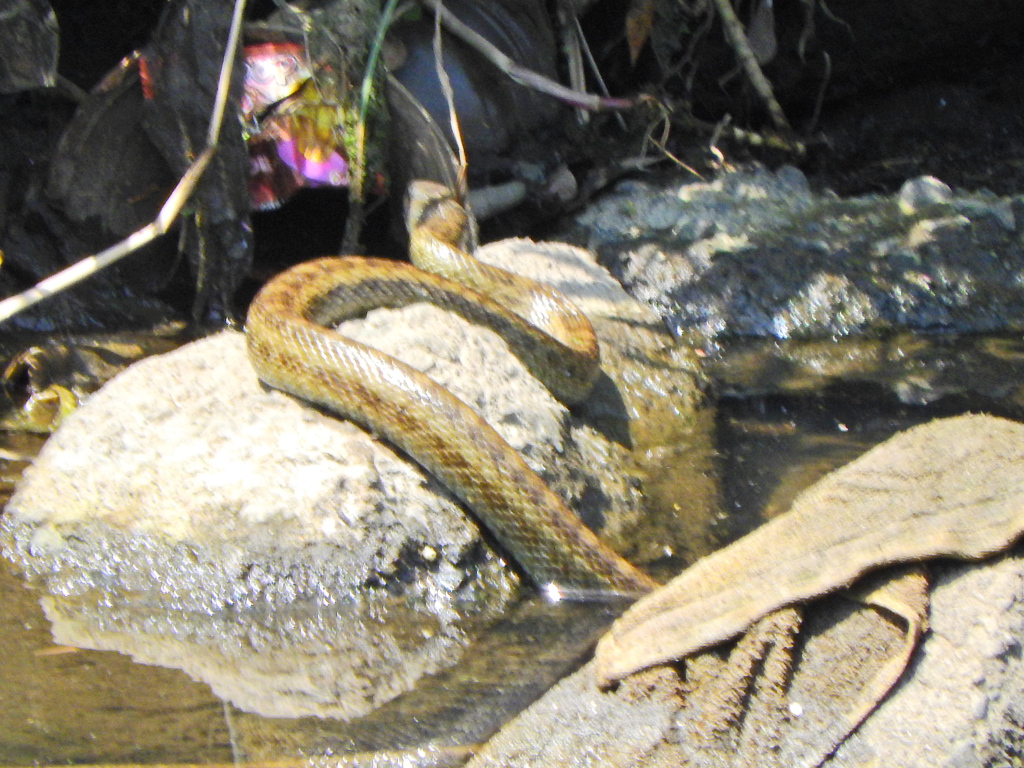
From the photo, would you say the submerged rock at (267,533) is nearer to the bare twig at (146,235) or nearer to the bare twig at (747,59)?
the bare twig at (146,235)

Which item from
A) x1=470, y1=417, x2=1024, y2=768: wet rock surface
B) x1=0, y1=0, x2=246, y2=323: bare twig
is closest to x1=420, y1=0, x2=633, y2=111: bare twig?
x1=0, y1=0, x2=246, y2=323: bare twig

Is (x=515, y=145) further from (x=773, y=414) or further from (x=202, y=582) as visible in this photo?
(x=202, y=582)

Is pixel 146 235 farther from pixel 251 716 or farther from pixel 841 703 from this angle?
pixel 841 703

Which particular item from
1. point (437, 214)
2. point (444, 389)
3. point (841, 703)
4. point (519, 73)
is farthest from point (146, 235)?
point (841, 703)

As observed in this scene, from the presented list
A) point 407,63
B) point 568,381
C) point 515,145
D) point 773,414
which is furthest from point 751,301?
point 407,63

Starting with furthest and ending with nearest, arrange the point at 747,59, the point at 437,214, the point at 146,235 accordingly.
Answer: the point at 747,59, the point at 437,214, the point at 146,235

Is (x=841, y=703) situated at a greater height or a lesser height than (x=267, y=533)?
greater

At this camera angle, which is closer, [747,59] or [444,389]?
[444,389]

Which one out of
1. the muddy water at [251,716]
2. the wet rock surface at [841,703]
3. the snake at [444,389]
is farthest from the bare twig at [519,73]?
the wet rock surface at [841,703]
